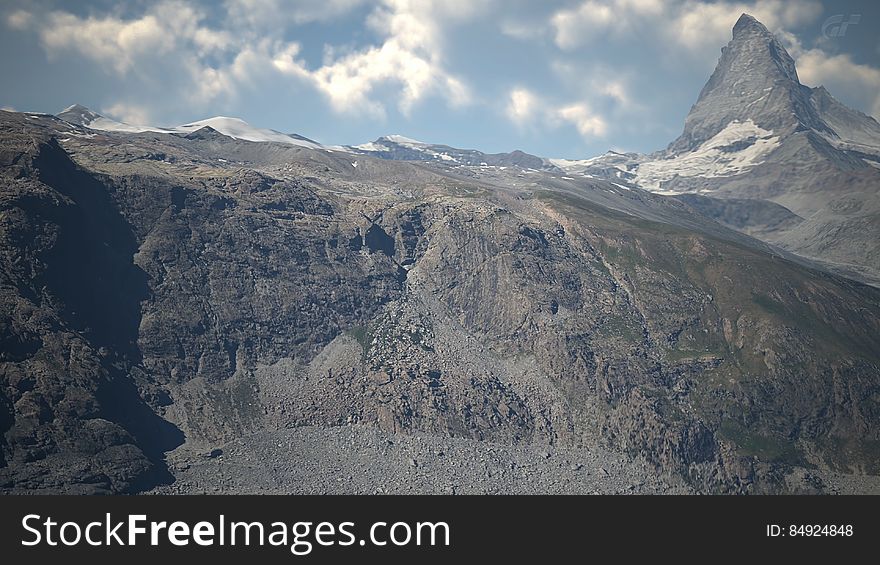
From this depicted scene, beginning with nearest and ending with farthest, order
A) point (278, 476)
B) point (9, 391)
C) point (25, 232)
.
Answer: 1. point (9, 391)
2. point (278, 476)
3. point (25, 232)

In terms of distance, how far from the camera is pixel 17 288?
175m

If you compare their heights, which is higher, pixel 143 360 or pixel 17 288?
pixel 17 288

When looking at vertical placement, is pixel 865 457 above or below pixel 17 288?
below

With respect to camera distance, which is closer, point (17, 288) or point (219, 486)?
point (219, 486)

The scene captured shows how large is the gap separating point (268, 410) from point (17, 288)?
73053 mm

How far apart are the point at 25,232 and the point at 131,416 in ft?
202

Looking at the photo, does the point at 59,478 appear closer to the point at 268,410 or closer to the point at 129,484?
Answer: the point at 129,484

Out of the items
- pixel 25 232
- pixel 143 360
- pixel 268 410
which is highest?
pixel 25 232
